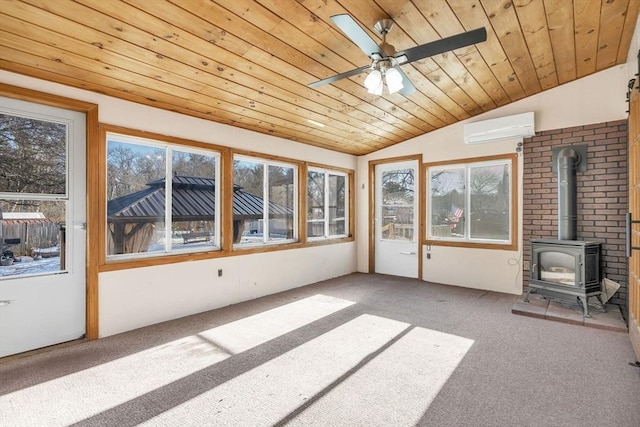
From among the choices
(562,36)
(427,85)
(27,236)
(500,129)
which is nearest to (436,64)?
(427,85)

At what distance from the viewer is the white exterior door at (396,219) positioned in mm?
5973

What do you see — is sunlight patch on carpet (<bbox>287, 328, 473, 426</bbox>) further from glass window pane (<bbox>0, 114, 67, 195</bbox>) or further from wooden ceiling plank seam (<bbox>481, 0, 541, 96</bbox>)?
glass window pane (<bbox>0, 114, 67, 195</bbox>)

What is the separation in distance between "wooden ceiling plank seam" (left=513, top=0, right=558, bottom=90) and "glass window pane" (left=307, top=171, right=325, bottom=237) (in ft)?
11.2

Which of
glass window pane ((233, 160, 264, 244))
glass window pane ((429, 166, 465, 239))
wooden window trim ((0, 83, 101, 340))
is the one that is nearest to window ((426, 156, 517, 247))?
glass window pane ((429, 166, 465, 239))

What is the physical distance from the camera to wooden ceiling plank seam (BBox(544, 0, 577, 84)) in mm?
2706

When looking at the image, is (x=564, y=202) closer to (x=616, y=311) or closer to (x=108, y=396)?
(x=616, y=311)

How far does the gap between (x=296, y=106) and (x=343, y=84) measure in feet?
2.22

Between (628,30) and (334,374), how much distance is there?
13.6ft

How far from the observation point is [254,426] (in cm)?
192

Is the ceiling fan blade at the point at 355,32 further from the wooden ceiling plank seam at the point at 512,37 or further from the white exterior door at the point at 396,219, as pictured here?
the white exterior door at the point at 396,219

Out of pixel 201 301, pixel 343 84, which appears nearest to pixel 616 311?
pixel 343 84

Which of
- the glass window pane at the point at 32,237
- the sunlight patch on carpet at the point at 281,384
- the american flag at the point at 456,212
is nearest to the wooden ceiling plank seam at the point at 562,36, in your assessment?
the american flag at the point at 456,212

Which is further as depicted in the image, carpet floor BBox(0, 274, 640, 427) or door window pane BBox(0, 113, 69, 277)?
door window pane BBox(0, 113, 69, 277)

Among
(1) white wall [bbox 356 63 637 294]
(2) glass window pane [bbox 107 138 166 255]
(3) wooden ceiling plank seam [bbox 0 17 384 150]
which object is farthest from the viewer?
(1) white wall [bbox 356 63 637 294]
